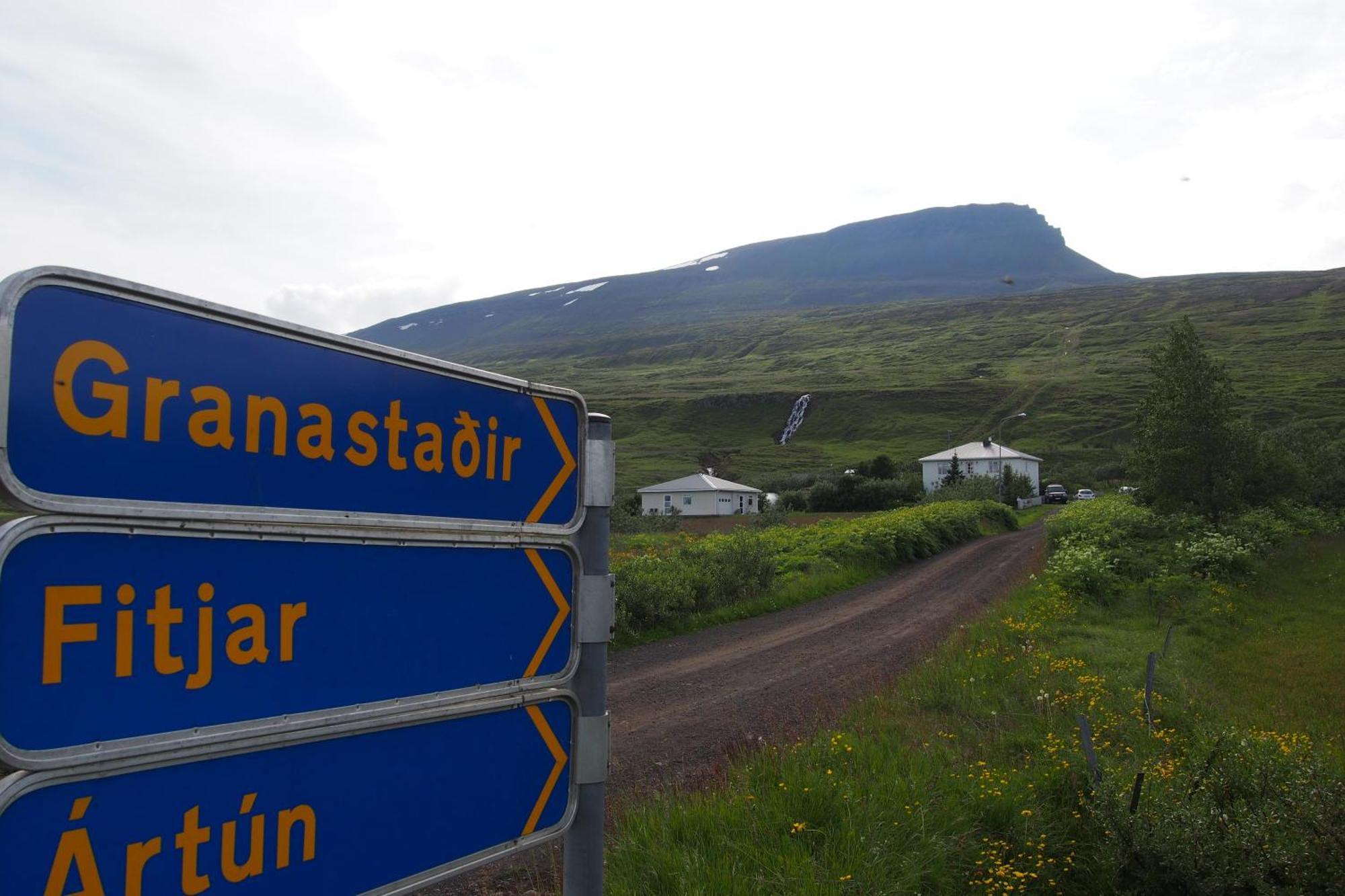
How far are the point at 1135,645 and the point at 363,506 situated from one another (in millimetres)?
11326

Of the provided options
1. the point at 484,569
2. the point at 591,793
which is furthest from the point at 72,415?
the point at 591,793

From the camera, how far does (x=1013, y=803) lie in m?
4.84

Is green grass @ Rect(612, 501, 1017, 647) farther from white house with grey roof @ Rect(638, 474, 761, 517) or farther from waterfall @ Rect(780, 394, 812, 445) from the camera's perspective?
waterfall @ Rect(780, 394, 812, 445)

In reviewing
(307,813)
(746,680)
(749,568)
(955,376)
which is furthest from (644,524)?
(955,376)

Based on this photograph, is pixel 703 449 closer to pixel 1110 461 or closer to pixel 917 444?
pixel 917 444

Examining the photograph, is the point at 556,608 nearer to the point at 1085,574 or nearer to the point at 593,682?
the point at 593,682

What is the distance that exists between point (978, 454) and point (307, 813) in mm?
80882

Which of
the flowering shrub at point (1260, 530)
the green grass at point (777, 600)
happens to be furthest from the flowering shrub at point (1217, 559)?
the green grass at point (777, 600)

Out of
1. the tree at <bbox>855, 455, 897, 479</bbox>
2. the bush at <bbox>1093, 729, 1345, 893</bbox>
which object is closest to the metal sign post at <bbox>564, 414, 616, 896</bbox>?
the bush at <bbox>1093, 729, 1345, 893</bbox>

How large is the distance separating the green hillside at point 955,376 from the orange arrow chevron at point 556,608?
70.4m

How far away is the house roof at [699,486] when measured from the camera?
64625mm

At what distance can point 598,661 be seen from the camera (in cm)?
231

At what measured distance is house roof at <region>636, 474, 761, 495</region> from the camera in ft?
212

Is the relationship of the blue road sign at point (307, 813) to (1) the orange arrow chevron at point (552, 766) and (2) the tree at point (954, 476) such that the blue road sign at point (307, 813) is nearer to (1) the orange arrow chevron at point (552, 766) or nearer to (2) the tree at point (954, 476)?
(1) the orange arrow chevron at point (552, 766)
